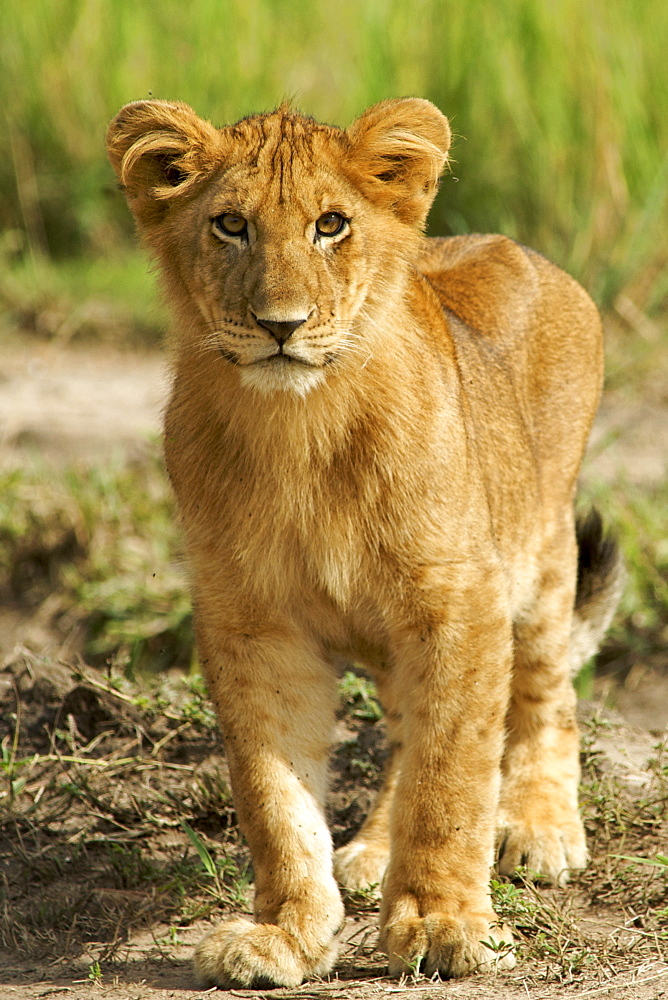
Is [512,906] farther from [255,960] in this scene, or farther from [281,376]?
[281,376]

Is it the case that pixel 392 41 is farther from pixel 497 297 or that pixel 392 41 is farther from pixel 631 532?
pixel 497 297

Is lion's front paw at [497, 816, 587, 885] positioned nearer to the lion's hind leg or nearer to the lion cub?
the lion's hind leg

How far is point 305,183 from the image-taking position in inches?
104

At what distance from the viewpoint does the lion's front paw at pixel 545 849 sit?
3.41 metres

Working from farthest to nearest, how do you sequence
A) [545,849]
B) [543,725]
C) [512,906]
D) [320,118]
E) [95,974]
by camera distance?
[320,118] → [543,725] → [545,849] → [512,906] → [95,974]

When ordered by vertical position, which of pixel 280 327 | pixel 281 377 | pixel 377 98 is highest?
pixel 280 327

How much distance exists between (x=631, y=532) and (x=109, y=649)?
82.0 inches

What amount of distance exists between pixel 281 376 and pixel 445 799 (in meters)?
0.96

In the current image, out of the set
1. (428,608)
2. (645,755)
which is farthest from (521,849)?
(428,608)

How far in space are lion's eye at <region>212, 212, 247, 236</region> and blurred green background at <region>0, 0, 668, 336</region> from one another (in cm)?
461

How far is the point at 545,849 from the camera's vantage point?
3441 mm

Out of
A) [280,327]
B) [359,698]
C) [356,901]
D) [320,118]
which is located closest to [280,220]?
[280,327]

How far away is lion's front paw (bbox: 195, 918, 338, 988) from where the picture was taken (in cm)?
271

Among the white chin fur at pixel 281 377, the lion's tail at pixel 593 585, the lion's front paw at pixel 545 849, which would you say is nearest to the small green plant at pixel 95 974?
the lion's front paw at pixel 545 849
